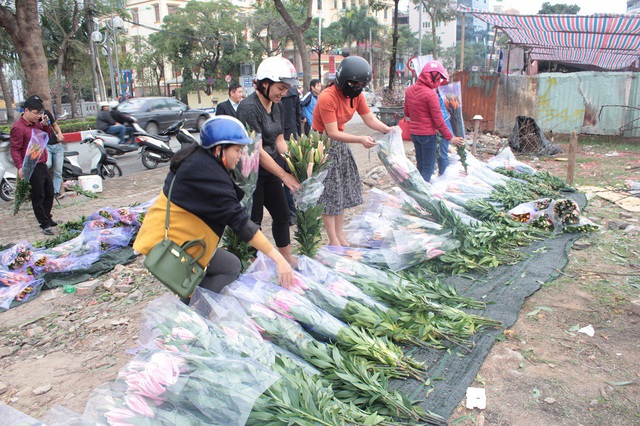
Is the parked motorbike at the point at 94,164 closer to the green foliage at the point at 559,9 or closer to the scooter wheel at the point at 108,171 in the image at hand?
the scooter wheel at the point at 108,171

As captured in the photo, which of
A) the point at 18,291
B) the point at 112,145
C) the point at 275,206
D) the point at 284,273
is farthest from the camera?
the point at 112,145

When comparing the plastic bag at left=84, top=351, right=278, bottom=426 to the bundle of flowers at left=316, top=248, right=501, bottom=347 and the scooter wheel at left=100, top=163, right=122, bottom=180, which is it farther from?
the scooter wheel at left=100, top=163, right=122, bottom=180

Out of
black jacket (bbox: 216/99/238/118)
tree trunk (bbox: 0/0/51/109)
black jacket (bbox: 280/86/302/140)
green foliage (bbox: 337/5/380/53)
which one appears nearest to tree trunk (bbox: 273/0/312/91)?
tree trunk (bbox: 0/0/51/109)

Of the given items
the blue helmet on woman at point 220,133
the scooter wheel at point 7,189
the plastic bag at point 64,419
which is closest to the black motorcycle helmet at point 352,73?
the blue helmet on woman at point 220,133

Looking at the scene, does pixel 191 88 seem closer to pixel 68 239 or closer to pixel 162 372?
pixel 68 239

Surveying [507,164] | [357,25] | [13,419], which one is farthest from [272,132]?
[357,25]

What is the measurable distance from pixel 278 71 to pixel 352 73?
2.44ft

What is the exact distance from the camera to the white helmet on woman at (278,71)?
3400 mm

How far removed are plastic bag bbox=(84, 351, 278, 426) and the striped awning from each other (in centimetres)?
982

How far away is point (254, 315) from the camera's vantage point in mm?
2566

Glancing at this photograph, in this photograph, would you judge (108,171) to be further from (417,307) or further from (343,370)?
(343,370)

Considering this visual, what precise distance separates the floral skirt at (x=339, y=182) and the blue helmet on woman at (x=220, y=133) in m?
1.72

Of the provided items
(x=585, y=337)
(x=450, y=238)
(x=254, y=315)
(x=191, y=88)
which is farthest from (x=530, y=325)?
(x=191, y=88)

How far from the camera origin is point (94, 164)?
913cm
